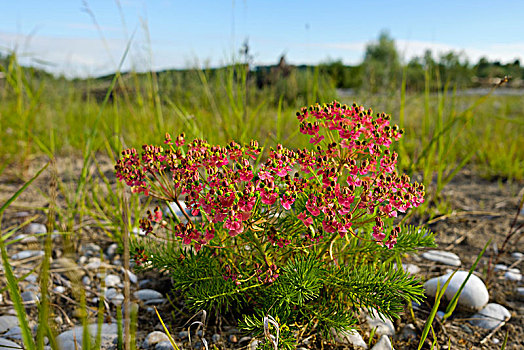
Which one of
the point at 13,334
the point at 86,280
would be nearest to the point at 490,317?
the point at 86,280

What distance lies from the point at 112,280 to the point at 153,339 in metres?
0.60

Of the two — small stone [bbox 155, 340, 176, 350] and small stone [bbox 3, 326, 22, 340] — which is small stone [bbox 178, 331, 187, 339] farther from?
small stone [bbox 3, 326, 22, 340]

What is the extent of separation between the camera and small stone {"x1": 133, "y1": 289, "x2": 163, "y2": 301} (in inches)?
74.1

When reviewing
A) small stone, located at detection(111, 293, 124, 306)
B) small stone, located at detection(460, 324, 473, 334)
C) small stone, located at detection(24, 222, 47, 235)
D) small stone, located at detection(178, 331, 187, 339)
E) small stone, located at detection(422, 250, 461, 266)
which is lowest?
small stone, located at detection(460, 324, 473, 334)

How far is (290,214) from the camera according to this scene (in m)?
1.38

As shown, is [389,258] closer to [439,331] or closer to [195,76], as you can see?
[439,331]

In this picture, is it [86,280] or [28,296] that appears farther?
[86,280]

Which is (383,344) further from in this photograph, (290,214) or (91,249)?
(91,249)

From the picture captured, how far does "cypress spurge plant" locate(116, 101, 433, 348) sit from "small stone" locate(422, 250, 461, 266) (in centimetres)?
96

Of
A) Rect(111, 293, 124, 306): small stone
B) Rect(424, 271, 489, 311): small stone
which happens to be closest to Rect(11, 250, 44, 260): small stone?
Rect(111, 293, 124, 306): small stone

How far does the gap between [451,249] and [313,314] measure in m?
1.45

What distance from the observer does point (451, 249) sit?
248cm

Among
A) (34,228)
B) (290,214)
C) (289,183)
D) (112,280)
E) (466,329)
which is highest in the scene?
(289,183)

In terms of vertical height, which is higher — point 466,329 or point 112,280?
point 112,280
